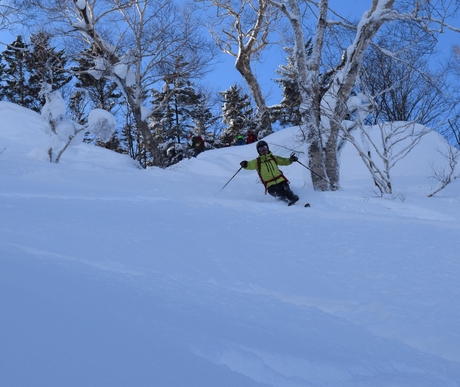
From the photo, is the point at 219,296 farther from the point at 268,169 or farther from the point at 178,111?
the point at 178,111

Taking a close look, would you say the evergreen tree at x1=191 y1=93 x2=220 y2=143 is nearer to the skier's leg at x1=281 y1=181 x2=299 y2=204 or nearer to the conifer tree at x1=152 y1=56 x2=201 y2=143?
the conifer tree at x1=152 y1=56 x2=201 y2=143

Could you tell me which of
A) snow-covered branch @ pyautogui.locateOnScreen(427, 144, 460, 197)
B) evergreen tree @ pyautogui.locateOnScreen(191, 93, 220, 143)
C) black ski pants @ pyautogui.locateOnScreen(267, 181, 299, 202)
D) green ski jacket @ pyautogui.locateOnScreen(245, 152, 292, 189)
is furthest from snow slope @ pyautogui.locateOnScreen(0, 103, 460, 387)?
evergreen tree @ pyautogui.locateOnScreen(191, 93, 220, 143)

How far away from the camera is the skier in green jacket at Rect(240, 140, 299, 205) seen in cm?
574

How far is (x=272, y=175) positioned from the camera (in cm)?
582

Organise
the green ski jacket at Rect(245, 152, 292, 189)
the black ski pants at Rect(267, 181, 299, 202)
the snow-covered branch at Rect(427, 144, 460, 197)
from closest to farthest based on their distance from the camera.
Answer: the black ski pants at Rect(267, 181, 299, 202), the green ski jacket at Rect(245, 152, 292, 189), the snow-covered branch at Rect(427, 144, 460, 197)

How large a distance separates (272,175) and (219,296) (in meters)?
4.08

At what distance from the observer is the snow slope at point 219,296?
1165mm

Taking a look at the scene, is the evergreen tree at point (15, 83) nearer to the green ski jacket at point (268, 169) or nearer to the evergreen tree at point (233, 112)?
the evergreen tree at point (233, 112)

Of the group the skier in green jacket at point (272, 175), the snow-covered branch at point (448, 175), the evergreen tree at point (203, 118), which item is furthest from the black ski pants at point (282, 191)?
the evergreen tree at point (203, 118)

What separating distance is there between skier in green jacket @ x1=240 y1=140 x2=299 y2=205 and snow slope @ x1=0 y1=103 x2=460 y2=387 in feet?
5.34

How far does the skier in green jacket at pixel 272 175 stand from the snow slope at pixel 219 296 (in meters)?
1.63

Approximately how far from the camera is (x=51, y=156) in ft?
27.2

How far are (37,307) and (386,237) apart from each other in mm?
2626

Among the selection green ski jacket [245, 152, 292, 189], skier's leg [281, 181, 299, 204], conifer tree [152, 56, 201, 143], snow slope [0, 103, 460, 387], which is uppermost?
conifer tree [152, 56, 201, 143]
